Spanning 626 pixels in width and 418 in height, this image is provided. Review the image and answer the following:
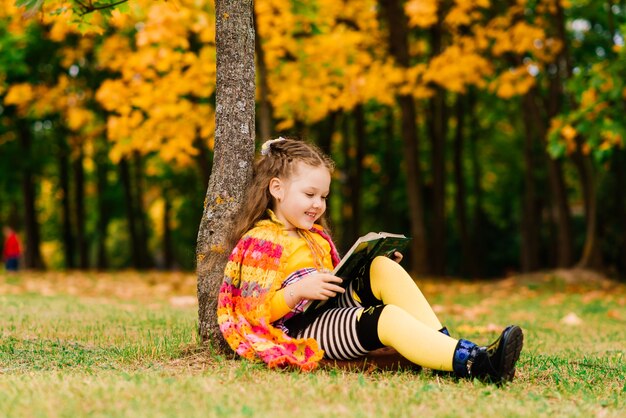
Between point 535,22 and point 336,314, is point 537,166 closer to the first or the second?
point 535,22

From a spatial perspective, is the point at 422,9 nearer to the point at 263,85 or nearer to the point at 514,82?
the point at 514,82

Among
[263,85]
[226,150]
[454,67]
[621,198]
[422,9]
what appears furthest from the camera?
[621,198]

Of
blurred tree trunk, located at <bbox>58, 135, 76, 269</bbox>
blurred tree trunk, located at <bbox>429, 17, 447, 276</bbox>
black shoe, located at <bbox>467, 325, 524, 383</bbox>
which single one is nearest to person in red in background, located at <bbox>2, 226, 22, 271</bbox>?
blurred tree trunk, located at <bbox>58, 135, 76, 269</bbox>

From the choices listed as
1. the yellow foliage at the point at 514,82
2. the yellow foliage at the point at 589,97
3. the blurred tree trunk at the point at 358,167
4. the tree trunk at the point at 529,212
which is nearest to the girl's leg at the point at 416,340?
the yellow foliage at the point at 589,97

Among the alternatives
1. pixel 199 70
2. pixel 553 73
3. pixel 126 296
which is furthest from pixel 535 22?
pixel 126 296

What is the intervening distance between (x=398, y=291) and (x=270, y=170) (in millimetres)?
1033

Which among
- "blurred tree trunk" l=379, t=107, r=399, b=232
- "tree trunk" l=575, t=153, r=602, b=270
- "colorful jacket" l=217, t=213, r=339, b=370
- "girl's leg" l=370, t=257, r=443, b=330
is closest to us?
"colorful jacket" l=217, t=213, r=339, b=370

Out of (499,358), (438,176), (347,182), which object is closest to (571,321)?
(499,358)

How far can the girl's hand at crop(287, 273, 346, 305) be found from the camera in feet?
12.8

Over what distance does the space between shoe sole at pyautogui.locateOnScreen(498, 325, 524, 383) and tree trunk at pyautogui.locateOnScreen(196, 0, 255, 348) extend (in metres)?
1.68

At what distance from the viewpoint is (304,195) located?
430 cm

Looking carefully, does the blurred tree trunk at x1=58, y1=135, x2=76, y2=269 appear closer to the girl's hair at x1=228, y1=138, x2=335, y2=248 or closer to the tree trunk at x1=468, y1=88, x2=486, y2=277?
the tree trunk at x1=468, y1=88, x2=486, y2=277

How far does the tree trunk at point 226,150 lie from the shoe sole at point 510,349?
1678 millimetres

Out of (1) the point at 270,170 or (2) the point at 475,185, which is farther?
(2) the point at 475,185
